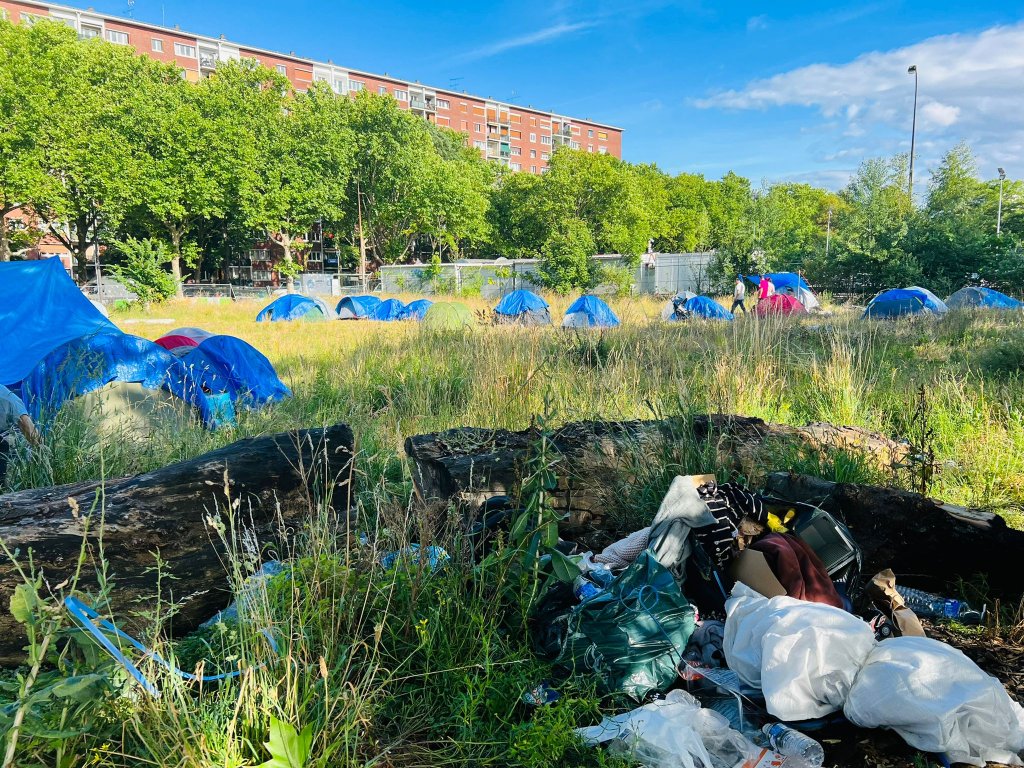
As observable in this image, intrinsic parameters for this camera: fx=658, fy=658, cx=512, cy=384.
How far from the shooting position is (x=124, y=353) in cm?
703

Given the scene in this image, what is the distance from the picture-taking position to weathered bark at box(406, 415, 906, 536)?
3.75 metres

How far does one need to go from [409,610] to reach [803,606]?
1.40m

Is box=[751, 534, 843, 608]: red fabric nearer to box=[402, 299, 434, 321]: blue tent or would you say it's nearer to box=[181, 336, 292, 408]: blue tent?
box=[181, 336, 292, 408]: blue tent

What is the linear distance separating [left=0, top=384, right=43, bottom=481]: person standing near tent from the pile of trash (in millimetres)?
3949

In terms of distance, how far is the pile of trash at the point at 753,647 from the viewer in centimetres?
199

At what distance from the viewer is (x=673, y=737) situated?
1977 mm

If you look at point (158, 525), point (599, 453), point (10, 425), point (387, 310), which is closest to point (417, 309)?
point (387, 310)

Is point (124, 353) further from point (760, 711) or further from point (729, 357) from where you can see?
point (760, 711)

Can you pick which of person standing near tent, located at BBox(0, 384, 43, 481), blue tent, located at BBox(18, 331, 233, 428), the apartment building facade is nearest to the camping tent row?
blue tent, located at BBox(18, 331, 233, 428)

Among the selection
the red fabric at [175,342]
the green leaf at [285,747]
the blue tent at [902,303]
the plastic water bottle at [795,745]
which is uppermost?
the blue tent at [902,303]

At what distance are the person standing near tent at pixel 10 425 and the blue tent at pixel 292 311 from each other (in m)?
17.9

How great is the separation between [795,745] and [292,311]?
74.3 ft

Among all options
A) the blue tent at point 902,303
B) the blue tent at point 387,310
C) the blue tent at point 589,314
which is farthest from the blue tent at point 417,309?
the blue tent at point 902,303

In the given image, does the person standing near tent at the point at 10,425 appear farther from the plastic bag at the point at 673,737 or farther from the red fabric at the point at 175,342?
the red fabric at the point at 175,342
